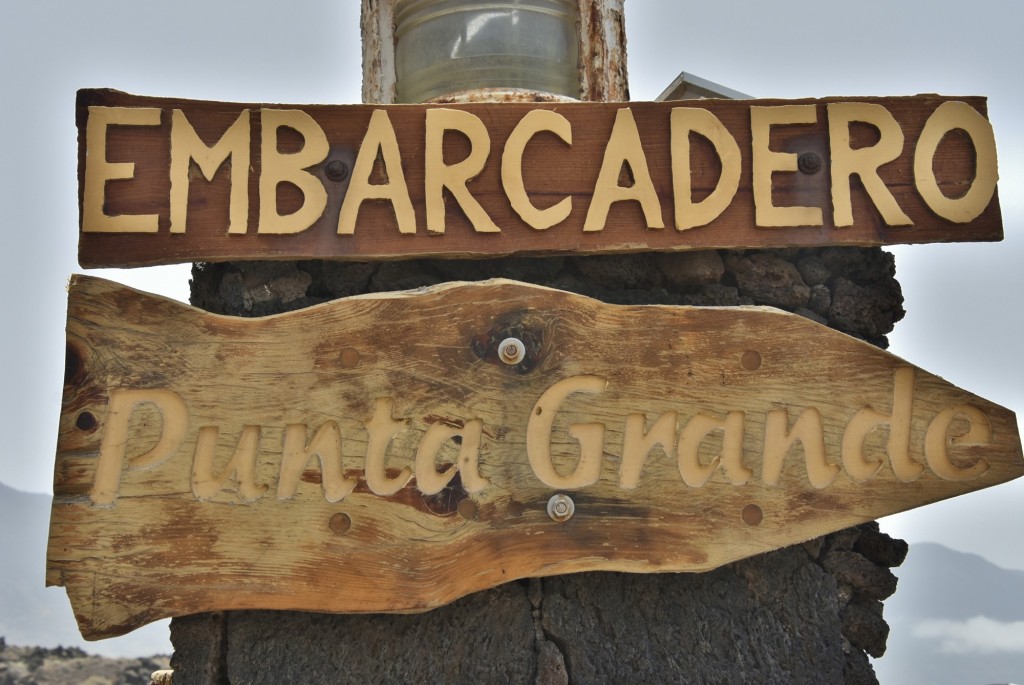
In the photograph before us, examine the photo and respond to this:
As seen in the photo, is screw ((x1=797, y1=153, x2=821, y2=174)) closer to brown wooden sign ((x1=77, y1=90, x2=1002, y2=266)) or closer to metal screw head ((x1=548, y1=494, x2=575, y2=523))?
brown wooden sign ((x1=77, y1=90, x2=1002, y2=266))

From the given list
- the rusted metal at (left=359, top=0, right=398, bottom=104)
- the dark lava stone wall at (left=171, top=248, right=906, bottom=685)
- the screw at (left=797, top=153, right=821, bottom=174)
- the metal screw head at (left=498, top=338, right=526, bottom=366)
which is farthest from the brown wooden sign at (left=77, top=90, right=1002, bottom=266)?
the rusted metal at (left=359, top=0, right=398, bottom=104)

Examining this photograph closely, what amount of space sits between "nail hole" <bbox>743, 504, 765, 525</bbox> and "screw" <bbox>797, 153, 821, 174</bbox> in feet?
2.96

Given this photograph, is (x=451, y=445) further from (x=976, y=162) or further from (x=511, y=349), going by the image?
(x=976, y=162)

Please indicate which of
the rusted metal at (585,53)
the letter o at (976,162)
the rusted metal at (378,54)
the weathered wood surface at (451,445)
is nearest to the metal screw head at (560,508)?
the weathered wood surface at (451,445)

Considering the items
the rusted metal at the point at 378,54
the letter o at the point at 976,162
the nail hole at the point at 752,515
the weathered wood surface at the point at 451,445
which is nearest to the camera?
the weathered wood surface at the point at 451,445

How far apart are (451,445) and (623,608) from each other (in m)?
0.61

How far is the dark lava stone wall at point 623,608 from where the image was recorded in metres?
2.73

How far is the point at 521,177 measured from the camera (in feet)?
9.44

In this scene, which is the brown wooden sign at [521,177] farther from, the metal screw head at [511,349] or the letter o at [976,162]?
the metal screw head at [511,349]

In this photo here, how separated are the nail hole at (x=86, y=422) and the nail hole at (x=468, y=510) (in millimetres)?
915

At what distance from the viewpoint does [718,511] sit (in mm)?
2777

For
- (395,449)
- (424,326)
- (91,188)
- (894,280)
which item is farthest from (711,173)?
(91,188)

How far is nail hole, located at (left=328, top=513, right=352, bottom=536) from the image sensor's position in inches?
106

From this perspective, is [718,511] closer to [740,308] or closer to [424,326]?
[740,308]
